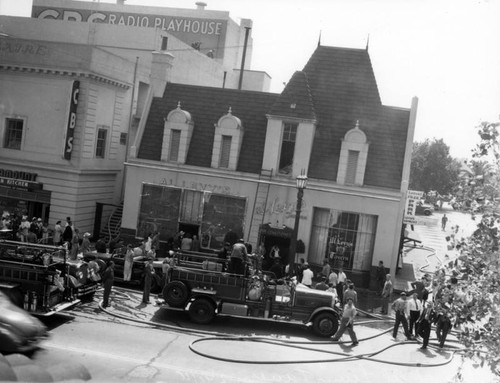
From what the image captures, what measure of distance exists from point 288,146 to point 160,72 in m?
8.13

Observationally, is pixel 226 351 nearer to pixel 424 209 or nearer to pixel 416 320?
pixel 416 320

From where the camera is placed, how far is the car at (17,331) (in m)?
10.1

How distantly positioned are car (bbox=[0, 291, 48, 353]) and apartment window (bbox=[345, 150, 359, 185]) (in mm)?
17288

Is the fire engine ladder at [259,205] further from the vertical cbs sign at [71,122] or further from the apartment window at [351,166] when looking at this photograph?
the vertical cbs sign at [71,122]

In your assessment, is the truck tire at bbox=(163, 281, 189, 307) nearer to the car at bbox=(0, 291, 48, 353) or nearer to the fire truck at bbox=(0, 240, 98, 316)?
the fire truck at bbox=(0, 240, 98, 316)

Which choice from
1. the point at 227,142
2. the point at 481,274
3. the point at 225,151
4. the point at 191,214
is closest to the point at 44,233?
the point at 191,214

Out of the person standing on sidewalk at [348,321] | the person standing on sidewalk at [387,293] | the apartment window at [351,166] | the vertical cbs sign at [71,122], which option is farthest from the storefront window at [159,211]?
the person standing on sidewalk at [348,321]

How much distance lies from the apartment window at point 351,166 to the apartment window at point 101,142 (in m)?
Result: 13.1

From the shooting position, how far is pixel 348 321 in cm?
1667

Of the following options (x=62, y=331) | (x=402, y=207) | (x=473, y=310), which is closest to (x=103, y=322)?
(x=62, y=331)

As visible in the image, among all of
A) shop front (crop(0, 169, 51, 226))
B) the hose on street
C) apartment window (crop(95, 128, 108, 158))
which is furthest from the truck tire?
apartment window (crop(95, 128, 108, 158))

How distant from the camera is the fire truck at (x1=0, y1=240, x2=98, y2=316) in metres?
15.1

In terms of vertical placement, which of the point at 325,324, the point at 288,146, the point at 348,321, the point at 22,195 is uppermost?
the point at 288,146

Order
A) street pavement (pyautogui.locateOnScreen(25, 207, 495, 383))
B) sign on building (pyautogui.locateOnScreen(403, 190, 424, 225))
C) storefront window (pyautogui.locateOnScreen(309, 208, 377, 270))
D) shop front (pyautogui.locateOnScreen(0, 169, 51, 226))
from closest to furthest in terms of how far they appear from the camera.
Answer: street pavement (pyautogui.locateOnScreen(25, 207, 495, 383)) → storefront window (pyautogui.locateOnScreen(309, 208, 377, 270)) → shop front (pyautogui.locateOnScreen(0, 169, 51, 226)) → sign on building (pyautogui.locateOnScreen(403, 190, 424, 225))
